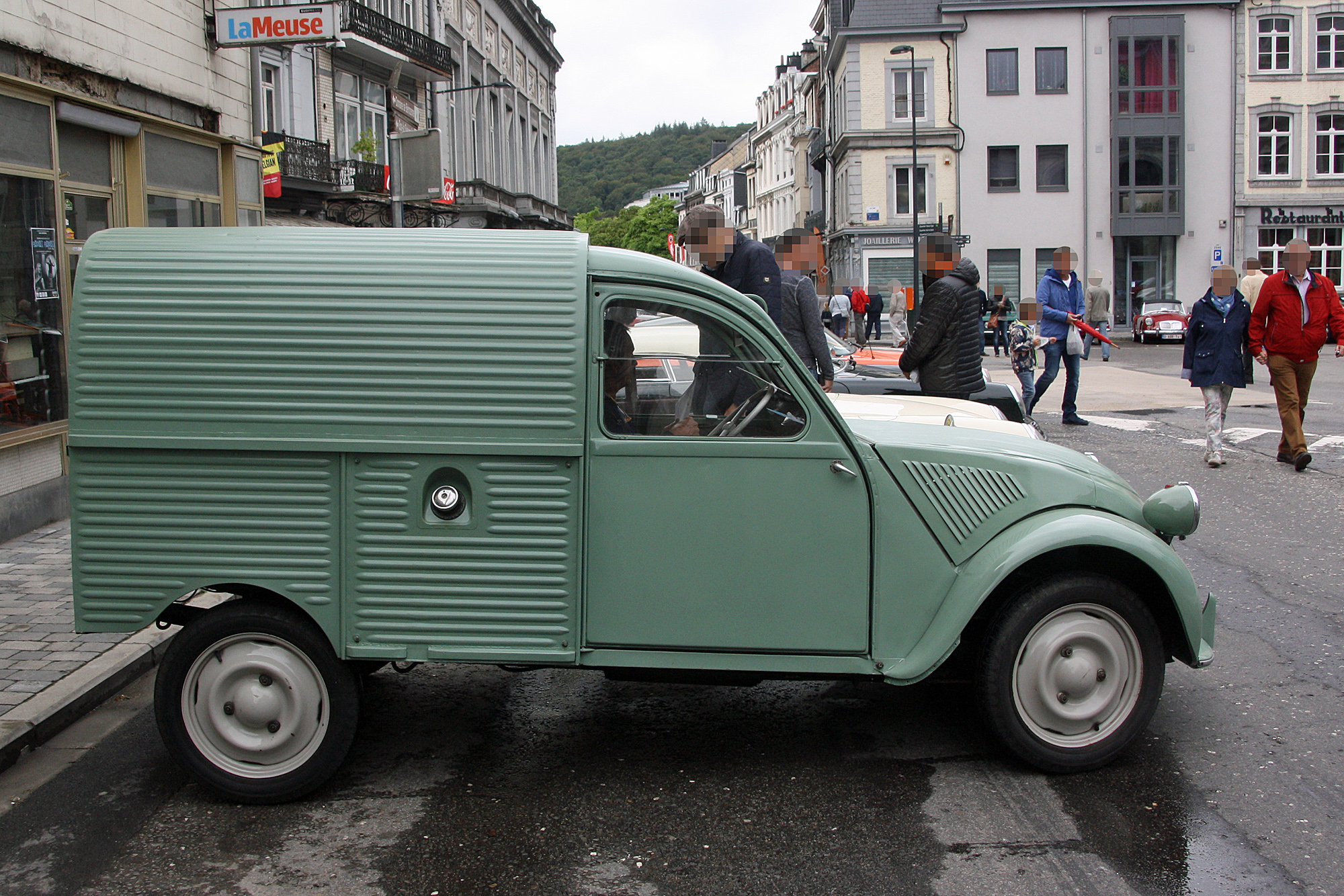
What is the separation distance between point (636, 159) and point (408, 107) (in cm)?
14958

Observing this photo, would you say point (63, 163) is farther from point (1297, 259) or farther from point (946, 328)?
point (1297, 259)

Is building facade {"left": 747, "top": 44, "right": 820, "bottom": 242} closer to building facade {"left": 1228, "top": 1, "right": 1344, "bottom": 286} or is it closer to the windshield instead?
building facade {"left": 1228, "top": 1, "right": 1344, "bottom": 286}

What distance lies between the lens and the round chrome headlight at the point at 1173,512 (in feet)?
14.2

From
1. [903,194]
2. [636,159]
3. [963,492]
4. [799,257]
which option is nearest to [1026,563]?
[963,492]

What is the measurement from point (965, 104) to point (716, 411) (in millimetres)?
47715

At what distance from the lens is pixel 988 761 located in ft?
14.5

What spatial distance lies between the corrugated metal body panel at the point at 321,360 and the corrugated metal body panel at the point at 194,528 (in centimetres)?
12

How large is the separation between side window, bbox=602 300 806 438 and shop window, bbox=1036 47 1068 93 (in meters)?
48.3

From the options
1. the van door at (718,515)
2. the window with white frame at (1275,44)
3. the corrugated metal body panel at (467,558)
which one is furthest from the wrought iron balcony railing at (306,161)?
the window with white frame at (1275,44)

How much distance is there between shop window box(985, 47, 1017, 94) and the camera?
47.9 meters

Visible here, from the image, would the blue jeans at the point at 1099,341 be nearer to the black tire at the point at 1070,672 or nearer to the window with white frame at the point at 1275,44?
the black tire at the point at 1070,672

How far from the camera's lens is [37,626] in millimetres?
6195

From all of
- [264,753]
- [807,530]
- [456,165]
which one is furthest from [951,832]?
[456,165]

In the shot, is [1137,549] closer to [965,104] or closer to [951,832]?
[951,832]
